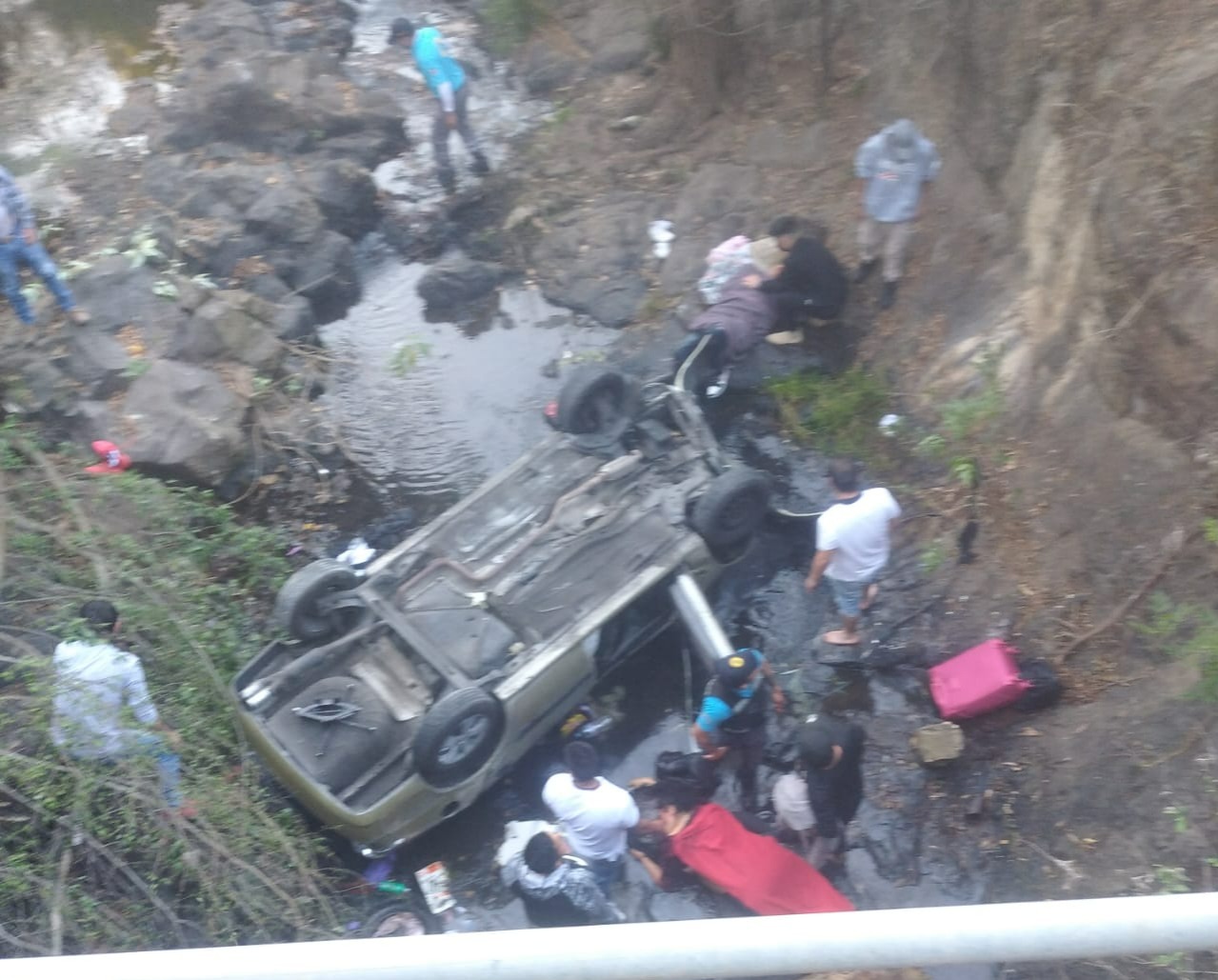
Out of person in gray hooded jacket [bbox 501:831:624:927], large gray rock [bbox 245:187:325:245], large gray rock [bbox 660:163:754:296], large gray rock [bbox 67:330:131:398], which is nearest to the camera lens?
person in gray hooded jacket [bbox 501:831:624:927]

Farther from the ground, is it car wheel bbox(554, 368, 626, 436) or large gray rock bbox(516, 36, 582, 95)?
large gray rock bbox(516, 36, 582, 95)

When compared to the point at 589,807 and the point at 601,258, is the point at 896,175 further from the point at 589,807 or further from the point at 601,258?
the point at 589,807

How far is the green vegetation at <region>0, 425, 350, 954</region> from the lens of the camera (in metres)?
5.12

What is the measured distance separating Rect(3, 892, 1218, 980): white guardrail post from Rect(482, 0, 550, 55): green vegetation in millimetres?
15425

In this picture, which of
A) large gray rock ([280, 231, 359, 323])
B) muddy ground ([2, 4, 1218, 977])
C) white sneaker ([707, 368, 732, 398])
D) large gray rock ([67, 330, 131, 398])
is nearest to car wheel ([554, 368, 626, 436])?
white sneaker ([707, 368, 732, 398])

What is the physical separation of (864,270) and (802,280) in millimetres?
794

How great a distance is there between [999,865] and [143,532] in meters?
6.34

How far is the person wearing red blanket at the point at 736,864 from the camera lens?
5598mm

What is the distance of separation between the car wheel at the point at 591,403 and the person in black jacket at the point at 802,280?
216 cm

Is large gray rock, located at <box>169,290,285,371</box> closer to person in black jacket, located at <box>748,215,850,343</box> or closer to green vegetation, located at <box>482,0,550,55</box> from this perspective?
person in black jacket, located at <box>748,215,850,343</box>

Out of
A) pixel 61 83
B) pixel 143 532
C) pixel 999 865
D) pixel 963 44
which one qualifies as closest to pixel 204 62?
pixel 61 83

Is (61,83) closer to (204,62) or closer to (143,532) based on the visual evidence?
(204,62)

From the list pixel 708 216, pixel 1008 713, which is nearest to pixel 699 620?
pixel 1008 713

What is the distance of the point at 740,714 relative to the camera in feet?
20.5
